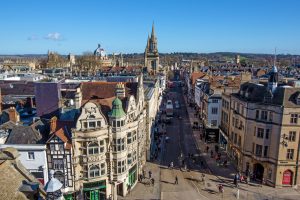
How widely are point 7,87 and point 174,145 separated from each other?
43.3 meters

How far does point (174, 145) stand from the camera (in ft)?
201

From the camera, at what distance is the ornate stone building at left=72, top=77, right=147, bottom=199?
35.1m

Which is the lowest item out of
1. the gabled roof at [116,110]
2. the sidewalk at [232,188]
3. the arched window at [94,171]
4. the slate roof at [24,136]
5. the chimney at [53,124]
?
the sidewalk at [232,188]

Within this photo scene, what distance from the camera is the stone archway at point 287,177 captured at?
140 ft

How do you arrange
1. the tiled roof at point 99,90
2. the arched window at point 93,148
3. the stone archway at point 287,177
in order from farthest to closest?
the tiled roof at point 99,90, the stone archway at point 287,177, the arched window at point 93,148

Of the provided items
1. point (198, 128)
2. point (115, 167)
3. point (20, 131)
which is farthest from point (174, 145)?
point (20, 131)

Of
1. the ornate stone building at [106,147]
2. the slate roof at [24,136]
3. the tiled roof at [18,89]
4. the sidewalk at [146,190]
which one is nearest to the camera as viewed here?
the slate roof at [24,136]

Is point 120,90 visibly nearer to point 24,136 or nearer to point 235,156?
point 24,136

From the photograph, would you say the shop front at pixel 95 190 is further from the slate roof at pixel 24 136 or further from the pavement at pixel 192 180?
the slate roof at pixel 24 136

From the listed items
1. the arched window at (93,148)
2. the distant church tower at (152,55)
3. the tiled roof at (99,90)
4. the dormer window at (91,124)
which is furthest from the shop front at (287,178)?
the distant church tower at (152,55)

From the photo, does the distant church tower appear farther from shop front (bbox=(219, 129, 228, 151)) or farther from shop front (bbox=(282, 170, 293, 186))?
shop front (bbox=(282, 170, 293, 186))

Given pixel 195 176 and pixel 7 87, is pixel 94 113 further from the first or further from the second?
pixel 7 87

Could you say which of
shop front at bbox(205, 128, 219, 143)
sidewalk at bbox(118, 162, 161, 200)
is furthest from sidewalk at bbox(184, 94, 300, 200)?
shop front at bbox(205, 128, 219, 143)

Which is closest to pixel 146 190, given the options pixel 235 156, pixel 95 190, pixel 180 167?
pixel 95 190
